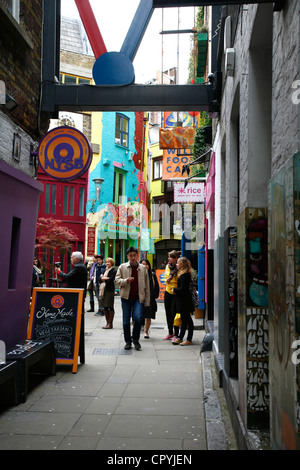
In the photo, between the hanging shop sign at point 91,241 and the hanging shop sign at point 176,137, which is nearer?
the hanging shop sign at point 176,137

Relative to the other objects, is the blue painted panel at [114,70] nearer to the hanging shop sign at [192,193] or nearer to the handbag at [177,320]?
the handbag at [177,320]

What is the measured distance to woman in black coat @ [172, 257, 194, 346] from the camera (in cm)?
934

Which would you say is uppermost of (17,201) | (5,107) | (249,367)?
(5,107)

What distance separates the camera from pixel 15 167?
288 inches

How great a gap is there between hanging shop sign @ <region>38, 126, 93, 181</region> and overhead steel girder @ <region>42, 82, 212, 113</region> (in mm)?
664

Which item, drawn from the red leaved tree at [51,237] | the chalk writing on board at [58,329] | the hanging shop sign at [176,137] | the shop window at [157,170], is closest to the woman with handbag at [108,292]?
the hanging shop sign at [176,137]

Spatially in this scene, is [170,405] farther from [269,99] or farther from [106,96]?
[106,96]

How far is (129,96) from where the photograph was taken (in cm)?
876

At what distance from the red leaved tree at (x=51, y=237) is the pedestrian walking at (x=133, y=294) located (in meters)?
14.5

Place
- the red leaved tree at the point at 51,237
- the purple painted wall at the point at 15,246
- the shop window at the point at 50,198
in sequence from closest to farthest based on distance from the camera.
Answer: the purple painted wall at the point at 15,246
the red leaved tree at the point at 51,237
the shop window at the point at 50,198

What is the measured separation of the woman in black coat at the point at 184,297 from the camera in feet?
30.6
